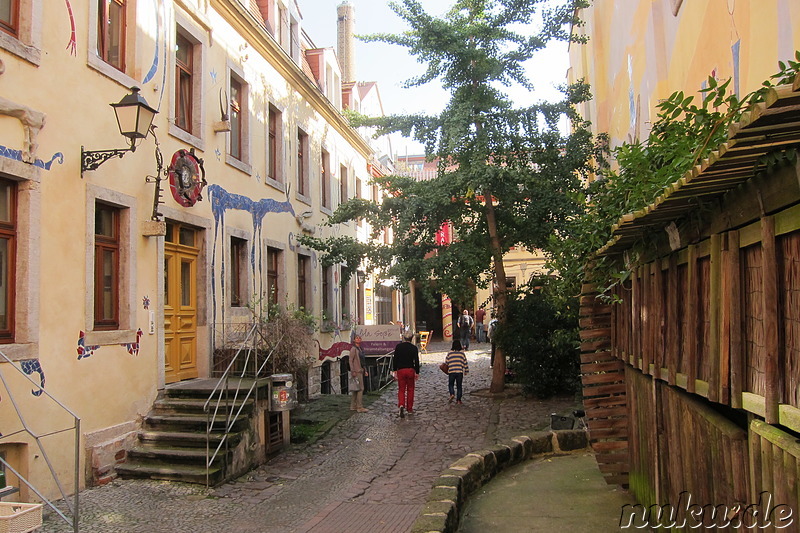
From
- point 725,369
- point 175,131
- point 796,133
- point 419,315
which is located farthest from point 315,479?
point 419,315

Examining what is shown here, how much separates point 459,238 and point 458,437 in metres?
5.68

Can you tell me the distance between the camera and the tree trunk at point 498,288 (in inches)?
595

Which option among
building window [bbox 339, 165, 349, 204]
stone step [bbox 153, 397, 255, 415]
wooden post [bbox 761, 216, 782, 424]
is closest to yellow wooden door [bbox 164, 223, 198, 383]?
stone step [bbox 153, 397, 255, 415]

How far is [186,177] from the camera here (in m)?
11.0

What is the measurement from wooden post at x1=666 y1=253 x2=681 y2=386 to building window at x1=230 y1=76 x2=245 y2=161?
10.8m

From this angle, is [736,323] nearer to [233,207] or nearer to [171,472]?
[171,472]

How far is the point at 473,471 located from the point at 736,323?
14.6 feet

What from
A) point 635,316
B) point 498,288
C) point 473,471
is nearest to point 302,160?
point 498,288

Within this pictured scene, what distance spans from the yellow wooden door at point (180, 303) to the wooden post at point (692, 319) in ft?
28.4

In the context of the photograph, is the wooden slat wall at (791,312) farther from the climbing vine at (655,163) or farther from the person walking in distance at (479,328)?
the person walking in distance at (479,328)

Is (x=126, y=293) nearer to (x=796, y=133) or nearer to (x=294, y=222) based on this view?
(x=294, y=222)

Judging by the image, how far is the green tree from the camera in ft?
45.5

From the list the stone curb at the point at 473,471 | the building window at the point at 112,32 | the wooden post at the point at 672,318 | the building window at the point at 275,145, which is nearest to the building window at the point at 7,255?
the building window at the point at 112,32

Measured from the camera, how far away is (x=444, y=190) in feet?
46.6
